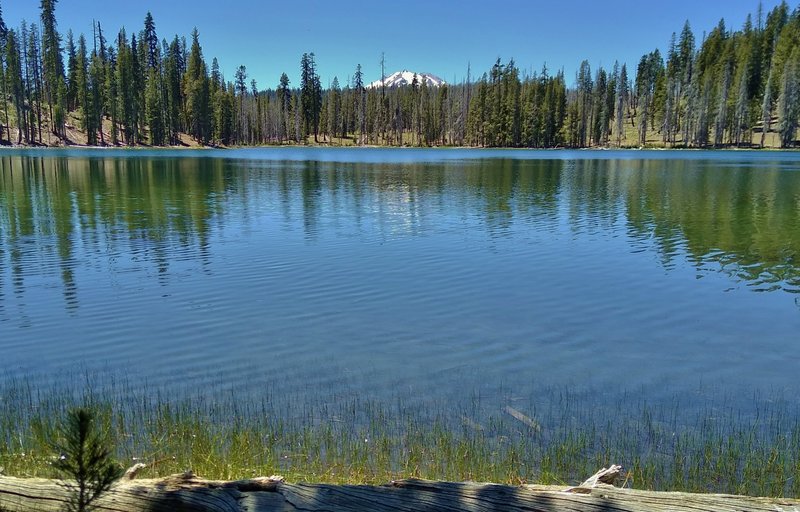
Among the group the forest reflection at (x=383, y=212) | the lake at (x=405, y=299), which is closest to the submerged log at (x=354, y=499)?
the lake at (x=405, y=299)

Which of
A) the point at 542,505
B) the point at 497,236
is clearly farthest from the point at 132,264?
the point at 542,505

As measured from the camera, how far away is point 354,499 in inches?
147

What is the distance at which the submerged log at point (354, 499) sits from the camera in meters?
3.69

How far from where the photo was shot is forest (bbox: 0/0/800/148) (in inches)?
3981

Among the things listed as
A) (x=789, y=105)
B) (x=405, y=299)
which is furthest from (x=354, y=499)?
(x=789, y=105)

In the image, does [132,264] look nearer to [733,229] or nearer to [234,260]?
[234,260]

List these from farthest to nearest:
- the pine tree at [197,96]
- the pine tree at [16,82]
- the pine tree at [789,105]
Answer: the pine tree at [197,96], the pine tree at [789,105], the pine tree at [16,82]

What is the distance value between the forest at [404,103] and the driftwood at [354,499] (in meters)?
103

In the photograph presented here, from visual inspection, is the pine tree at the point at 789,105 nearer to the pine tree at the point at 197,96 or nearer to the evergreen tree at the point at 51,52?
the pine tree at the point at 197,96

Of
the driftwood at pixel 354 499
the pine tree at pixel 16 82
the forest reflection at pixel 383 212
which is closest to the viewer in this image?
the driftwood at pixel 354 499

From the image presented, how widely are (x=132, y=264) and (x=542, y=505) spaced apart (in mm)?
15146

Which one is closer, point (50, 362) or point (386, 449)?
point (386, 449)

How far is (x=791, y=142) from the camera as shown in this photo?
102938 mm

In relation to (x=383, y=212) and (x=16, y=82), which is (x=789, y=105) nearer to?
(x=383, y=212)
